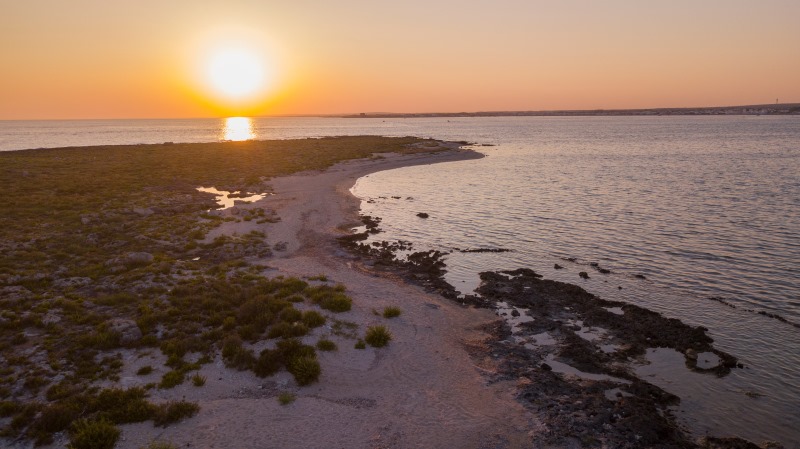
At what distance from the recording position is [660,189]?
61.9m

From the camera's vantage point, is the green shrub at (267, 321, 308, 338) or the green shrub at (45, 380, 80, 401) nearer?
the green shrub at (45, 380, 80, 401)

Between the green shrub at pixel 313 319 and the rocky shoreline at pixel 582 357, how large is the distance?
754 centimetres

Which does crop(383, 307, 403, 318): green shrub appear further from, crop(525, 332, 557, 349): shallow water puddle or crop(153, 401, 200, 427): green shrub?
crop(153, 401, 200, 427): green shrub

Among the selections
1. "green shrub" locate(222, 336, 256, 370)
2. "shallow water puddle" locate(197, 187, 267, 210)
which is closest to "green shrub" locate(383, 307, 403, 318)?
"green shrub" locate(222, 336, 256, 370)

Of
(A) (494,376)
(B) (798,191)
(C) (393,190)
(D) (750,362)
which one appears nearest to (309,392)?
(A) (494,376)

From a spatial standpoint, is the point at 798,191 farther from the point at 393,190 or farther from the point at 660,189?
the point at 393,190

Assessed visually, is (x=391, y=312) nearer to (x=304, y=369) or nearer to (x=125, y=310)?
(x=304, y=369)

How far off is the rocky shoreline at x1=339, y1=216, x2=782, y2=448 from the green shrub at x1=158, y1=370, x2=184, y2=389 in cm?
1230

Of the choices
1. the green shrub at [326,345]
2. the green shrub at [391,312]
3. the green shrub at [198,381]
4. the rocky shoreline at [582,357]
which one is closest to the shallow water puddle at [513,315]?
the rocky shoreline at [582,357]

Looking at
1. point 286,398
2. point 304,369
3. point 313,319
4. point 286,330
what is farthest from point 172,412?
point 313,319

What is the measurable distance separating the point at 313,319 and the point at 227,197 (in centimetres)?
4161

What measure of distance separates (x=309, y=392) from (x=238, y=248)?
20.5m

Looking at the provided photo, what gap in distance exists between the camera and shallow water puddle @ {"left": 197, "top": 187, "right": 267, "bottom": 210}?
5396 cm

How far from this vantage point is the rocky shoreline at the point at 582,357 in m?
15.0
